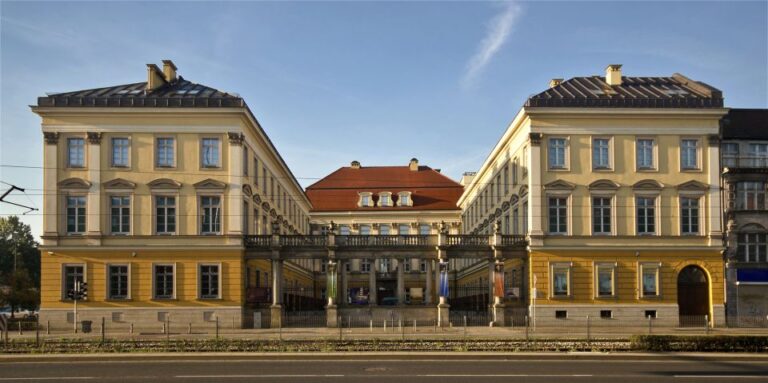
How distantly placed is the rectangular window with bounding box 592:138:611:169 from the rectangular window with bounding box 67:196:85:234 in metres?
30.8

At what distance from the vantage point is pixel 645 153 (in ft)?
160

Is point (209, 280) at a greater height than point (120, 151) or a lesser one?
lesser

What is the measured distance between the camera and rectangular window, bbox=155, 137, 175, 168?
1885 inches

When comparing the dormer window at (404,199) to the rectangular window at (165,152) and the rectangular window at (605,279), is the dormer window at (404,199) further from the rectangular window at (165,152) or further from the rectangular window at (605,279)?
the rectangular window at (165,152)

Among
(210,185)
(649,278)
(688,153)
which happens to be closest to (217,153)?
(210,185)

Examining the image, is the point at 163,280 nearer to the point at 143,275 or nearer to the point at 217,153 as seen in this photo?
the point at 143,275

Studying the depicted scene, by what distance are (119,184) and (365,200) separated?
170ft

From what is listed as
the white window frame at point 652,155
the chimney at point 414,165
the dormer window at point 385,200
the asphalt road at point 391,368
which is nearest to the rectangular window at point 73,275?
the asphalt road at point 391,368

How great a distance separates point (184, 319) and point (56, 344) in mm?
15430

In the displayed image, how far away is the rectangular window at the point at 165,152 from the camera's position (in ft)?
157

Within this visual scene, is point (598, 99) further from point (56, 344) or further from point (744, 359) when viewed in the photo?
point (56, 344)

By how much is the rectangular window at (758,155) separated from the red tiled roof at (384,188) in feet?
160

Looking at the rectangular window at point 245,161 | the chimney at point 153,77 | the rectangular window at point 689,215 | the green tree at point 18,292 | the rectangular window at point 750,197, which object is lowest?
the green tree at point 18,292

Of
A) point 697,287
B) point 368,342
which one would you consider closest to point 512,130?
Answer: point 697,287
